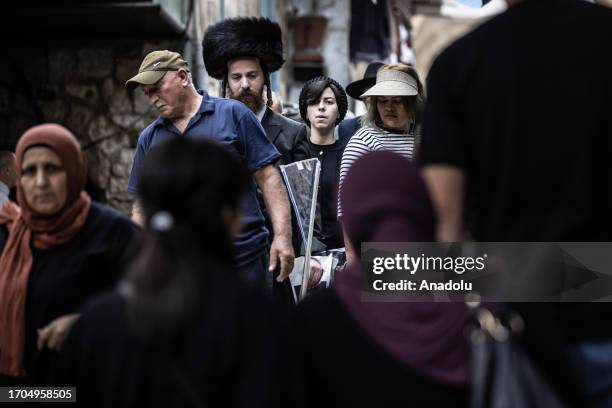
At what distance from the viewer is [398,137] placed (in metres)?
5.41

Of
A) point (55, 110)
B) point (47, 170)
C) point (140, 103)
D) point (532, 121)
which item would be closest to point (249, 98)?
point (47, 170)

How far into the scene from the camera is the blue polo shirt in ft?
15.3

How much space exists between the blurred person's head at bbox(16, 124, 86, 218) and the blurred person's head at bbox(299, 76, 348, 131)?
3445 mm

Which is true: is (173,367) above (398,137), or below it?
below

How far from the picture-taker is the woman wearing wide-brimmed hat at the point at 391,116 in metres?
5.32

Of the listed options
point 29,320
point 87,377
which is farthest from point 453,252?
point 29,320

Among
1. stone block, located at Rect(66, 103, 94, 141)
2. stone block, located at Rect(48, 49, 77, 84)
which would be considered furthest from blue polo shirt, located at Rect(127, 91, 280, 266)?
stone block, located at Rect(48, 49, 77, 84)

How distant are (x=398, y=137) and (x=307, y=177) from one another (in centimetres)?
61

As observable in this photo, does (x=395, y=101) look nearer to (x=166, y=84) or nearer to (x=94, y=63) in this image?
(x=166, y=84)

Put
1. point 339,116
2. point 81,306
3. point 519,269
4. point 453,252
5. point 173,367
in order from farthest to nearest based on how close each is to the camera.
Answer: point 339,116 < point 81,306 < point 453,252 < point 519,269 < point 173,367

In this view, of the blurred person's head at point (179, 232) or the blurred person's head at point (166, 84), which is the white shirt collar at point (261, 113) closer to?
the blurred person's head at point (166, 84)

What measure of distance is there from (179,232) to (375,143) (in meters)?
3.22

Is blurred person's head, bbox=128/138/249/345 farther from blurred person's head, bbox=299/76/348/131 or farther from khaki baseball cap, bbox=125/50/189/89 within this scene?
blurred person's head, bbox=299/76/348/131

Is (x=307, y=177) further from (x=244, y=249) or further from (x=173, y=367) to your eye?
(x=173, y=367)
